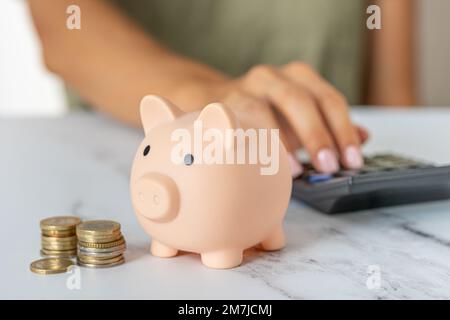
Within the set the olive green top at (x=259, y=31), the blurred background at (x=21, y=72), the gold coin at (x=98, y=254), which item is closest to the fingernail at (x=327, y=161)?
the gold coin at (x=98, y=254)

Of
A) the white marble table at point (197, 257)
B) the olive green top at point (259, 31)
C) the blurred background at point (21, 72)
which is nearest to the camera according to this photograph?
the white marble table at point (197, 257)

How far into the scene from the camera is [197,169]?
46cm

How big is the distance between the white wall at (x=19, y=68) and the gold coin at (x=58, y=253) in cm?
205

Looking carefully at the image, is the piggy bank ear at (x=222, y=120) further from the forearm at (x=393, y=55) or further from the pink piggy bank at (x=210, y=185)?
the forearm at (x=393, y=55)

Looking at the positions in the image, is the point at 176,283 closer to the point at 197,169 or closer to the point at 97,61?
the point at 197,169

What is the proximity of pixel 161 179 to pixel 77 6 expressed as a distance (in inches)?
25.6

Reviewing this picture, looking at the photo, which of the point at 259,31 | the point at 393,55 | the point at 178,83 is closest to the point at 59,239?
the point at 178,83

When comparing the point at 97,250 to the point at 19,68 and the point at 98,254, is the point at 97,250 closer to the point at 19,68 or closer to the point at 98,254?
the point at 98,254

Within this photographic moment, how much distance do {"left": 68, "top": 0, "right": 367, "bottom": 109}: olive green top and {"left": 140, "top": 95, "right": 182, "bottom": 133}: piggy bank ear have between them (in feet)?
2.67

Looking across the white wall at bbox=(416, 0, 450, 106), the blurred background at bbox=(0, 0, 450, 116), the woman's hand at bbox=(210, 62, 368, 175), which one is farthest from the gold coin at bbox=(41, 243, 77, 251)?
the blurred background at bbox=(0, 0, 450, 116)

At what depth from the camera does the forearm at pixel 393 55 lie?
55.9 inches

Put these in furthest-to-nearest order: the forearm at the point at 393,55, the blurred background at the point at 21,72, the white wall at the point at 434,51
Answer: the blurred background at the point at 21,72, the white wall at the point at 434,51, the forearm at the point at 393,55

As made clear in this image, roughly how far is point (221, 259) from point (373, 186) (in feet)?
0.61
